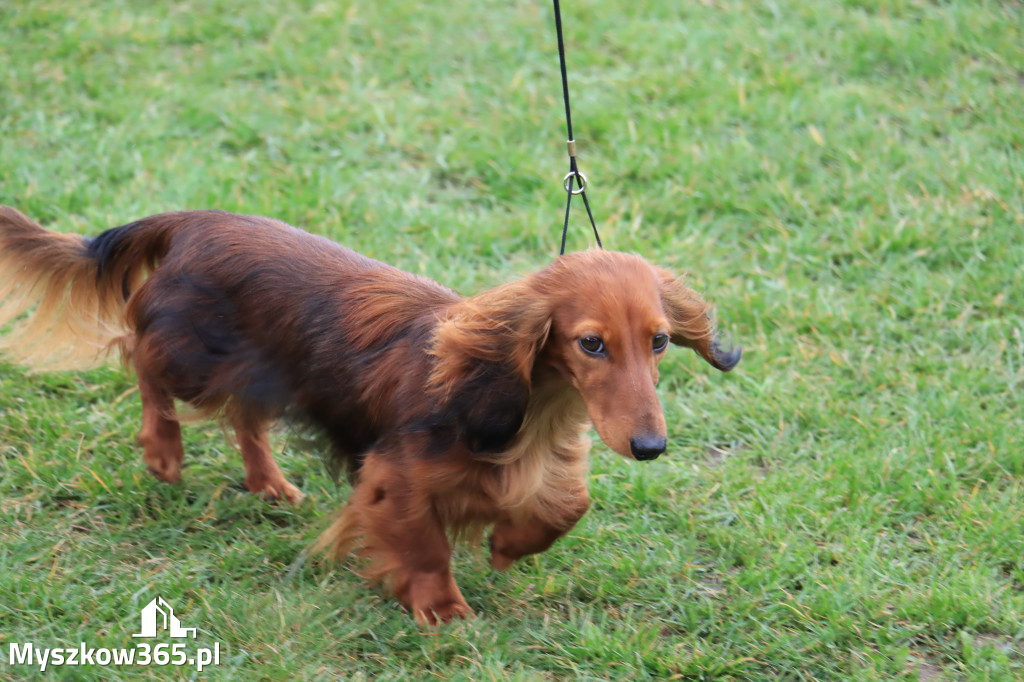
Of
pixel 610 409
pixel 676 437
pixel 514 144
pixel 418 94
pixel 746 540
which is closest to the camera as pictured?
pixel 610 409

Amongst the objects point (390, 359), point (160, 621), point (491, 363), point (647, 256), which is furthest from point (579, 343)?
point (647, 256)

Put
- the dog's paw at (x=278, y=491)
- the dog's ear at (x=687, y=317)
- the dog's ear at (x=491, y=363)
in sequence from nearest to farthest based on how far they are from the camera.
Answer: the dog's ear at (x=491, y=363), the dog's ear at (x=687, y=317), the dog's paw at (x=278, y=491)

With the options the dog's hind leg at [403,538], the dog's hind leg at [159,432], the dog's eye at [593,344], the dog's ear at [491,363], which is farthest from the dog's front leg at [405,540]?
the dog's hind leg at [159,432]

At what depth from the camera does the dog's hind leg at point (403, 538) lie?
117 inches

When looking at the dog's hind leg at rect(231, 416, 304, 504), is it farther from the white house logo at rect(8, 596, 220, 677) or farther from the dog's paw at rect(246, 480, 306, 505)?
the white house logo at rect(8, 596, 220, 677)

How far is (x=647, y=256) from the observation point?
4.84 meters

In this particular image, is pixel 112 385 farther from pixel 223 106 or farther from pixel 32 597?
pixel 223 106

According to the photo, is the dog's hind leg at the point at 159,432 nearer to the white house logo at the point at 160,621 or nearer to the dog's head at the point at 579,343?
the white house logo at the point at 160,621

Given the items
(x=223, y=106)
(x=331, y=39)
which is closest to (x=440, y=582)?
(x=223, y=106)

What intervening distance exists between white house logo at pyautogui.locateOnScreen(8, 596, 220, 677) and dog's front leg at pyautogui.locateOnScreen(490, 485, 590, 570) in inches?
32.8

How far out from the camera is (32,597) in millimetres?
3023

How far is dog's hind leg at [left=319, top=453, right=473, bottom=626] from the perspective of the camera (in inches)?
117

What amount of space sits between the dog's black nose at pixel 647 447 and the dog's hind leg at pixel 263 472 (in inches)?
59.4

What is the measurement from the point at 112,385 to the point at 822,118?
3837 mm
